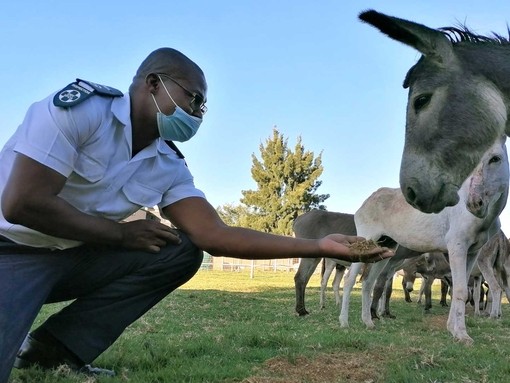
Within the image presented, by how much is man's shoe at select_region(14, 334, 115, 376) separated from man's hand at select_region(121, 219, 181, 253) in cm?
77

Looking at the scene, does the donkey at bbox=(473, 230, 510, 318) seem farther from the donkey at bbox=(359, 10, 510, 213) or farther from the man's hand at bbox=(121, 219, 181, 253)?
the man's hand at bbox=(121, 219, 181, 253)

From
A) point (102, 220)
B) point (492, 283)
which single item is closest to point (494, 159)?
point (102, 220)

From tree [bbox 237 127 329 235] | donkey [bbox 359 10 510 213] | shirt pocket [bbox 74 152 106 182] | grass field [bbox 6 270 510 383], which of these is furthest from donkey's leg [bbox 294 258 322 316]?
tree [bbox 237 127 329 235]

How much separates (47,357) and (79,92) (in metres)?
1.60

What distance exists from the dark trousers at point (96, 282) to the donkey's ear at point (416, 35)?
1.73 metres

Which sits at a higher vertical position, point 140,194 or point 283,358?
point 140,194

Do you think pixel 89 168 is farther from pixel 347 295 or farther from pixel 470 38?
pixel 347 295

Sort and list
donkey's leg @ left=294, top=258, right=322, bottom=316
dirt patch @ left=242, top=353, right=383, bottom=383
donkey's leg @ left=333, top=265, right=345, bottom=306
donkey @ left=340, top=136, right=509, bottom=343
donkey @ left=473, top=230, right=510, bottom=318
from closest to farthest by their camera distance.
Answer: dirt patch @ left=242, top=353, right=383, bottom=383 < donkey @ left=340, top=136, right=509, bottom=343 < donkey's leg @ left=294, top=258, right=322, bottom=316 < donkey @ left=473, top=230, right=510, bottom=318 < donkey's leg @ left=333, top=265, right=345, bottom=306

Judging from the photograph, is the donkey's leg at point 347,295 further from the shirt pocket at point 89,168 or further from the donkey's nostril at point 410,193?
the shirt pocket at point 89,168

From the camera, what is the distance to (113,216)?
3188 mm

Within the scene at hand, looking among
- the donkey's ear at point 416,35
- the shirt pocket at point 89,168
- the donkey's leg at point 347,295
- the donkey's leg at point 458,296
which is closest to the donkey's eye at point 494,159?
the donkey's leg at point 458,296

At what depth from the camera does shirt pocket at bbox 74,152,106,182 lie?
2.95 metres

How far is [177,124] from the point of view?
3.13 m

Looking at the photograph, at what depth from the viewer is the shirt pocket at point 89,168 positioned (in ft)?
9.67
